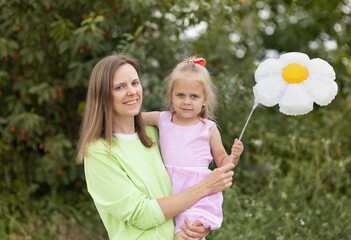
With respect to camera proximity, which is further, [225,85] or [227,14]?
[227,14]

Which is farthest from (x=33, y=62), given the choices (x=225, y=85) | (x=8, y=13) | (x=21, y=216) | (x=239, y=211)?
(x=239, y=211)

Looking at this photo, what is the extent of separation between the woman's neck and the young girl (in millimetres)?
170

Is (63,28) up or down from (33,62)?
up

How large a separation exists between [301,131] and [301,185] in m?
0.95

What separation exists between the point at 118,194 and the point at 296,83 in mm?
897

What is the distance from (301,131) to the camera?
4484mm

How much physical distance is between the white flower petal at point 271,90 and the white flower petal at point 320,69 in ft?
0.41

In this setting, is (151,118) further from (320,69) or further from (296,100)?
(320,69)

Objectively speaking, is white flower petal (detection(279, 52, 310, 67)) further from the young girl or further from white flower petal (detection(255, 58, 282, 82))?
the young girl

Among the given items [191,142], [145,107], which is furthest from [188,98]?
[145,107]

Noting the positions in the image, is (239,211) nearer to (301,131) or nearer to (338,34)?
(301,131)

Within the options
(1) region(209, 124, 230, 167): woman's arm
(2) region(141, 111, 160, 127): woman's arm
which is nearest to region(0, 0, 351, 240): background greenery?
(1) region(209, 124, 230, 167): woman's arm

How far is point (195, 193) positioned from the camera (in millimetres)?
1893

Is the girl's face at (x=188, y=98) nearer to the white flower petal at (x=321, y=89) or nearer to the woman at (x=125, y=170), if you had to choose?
the woman at (x=125, y=170)
